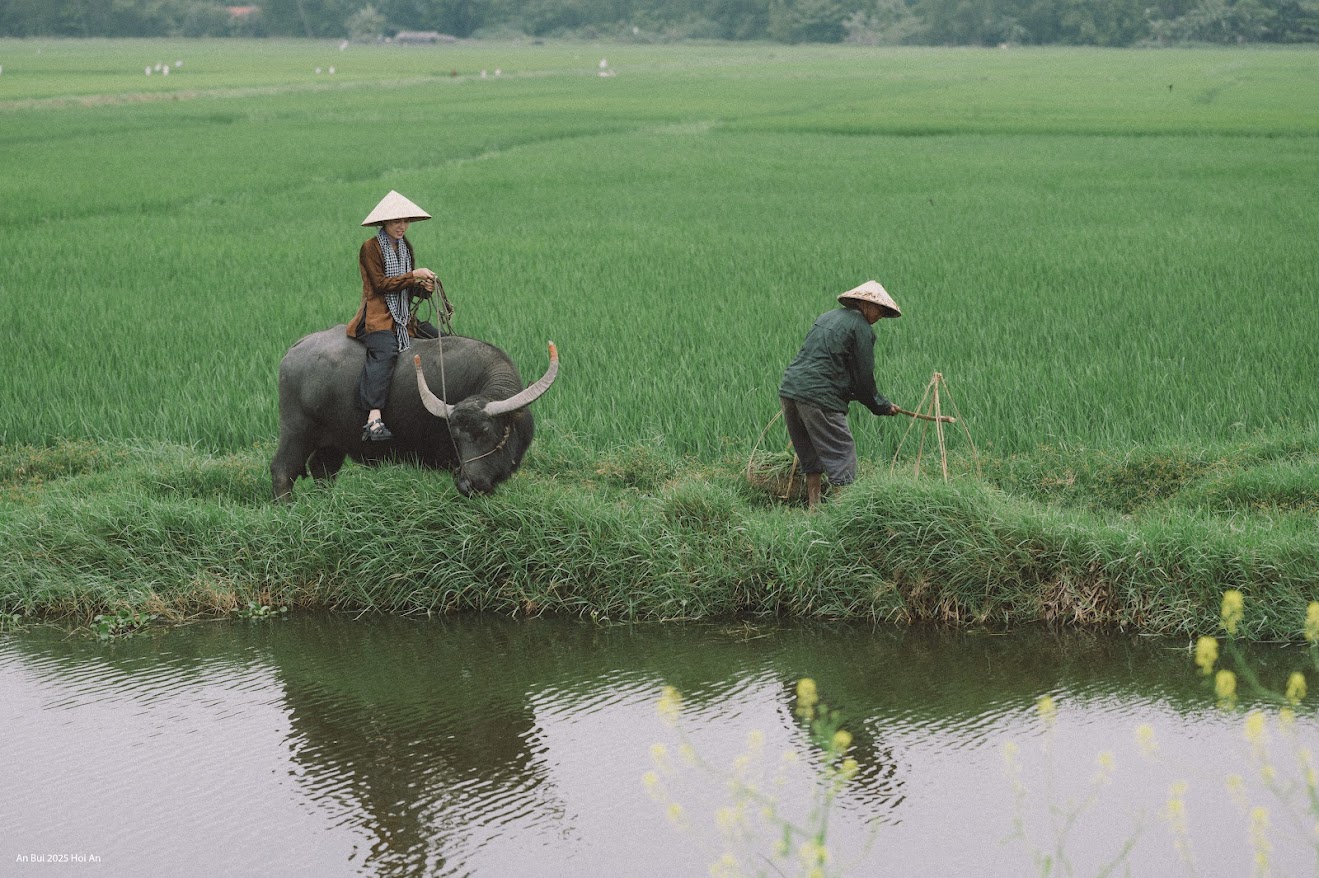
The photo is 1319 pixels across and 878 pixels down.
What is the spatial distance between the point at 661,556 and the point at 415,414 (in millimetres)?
1228

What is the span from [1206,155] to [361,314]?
19231 millimetres

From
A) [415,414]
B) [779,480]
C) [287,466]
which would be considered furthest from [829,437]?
[287,466]

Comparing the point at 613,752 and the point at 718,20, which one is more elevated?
the point at 718,20

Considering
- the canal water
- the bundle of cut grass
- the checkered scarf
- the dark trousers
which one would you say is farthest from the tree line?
the canal water

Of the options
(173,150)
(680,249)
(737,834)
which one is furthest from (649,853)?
(173,150)

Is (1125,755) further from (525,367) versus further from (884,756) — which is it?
(525,367)

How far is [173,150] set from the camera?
24484 mm

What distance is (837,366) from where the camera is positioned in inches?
235

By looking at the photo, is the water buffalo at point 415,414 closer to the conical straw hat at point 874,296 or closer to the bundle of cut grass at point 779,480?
the bundle of cut grass at point 779,480

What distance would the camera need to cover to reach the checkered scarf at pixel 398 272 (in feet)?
19.8

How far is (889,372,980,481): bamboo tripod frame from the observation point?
5.87 meters

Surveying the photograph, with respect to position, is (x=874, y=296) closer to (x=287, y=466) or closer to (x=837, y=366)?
(x=837, y=366)

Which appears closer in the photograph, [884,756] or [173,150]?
[884,756]

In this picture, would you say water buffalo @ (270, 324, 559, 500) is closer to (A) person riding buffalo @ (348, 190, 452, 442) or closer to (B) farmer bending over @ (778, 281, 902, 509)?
(A) person riding buffalo @ (348, 190, 452, 442)
